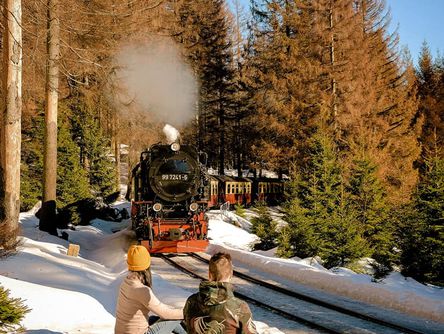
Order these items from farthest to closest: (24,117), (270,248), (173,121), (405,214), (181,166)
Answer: (173,121), (24,117), (270,248), (181,166), (405,214)

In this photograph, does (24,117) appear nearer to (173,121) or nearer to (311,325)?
(173,121)

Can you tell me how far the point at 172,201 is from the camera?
1481 cm

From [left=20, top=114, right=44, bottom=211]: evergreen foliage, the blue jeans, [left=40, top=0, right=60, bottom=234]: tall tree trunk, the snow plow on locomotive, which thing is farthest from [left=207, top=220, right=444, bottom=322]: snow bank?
[left=20, top=114, right=44, bottom=211]: evergreen foliage

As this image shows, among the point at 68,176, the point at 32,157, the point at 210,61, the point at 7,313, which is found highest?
the point at 210,61

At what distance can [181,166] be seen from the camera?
14914mm

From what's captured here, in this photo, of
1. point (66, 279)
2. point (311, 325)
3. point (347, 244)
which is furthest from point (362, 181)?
point (66, 279)

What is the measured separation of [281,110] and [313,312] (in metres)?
17.2

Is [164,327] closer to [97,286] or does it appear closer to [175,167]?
[97,286]

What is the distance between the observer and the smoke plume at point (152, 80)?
894 inches

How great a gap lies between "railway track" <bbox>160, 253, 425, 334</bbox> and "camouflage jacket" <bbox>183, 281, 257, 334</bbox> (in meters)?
4.20

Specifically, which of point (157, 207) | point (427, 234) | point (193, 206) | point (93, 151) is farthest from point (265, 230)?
point (93, 151)

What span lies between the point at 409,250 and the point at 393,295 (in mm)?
2734

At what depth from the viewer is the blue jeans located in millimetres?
3982

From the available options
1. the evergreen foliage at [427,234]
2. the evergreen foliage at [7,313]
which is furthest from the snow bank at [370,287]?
the evergreen foliage at [7,313]
